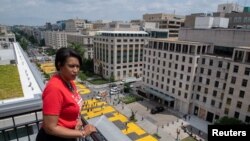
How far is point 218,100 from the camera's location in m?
38.6

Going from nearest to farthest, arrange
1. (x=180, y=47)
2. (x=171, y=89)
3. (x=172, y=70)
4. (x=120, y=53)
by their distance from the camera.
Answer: (x=180, y=47) → (x=172, y=70) → (x=171, y=89) → (x=120, y=53)

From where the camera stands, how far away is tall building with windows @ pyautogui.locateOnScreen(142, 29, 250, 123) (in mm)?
34500

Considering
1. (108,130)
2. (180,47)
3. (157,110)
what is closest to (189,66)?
(180,47)

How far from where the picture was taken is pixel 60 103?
12.5 ft

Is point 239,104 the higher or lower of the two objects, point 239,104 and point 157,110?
the higher

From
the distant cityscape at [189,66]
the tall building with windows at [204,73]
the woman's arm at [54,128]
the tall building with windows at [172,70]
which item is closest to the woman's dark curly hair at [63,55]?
the woman's arm at [54,128]

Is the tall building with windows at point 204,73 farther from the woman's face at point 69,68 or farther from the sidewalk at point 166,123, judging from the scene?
the woman's face at point 69,68

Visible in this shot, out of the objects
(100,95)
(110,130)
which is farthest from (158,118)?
(110,130)

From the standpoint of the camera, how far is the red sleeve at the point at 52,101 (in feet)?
11.9

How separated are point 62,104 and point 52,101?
0.30m

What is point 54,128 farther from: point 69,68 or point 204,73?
point 204,73

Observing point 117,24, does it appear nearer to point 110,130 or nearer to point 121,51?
point 121,51

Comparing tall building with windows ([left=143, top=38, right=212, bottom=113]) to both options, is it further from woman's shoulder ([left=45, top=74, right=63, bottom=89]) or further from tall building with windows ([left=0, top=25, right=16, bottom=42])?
tall building with windows ([left=0, top=25, right=16, bottom=42])

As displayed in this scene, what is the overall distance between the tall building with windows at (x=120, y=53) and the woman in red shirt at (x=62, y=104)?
202 feet
